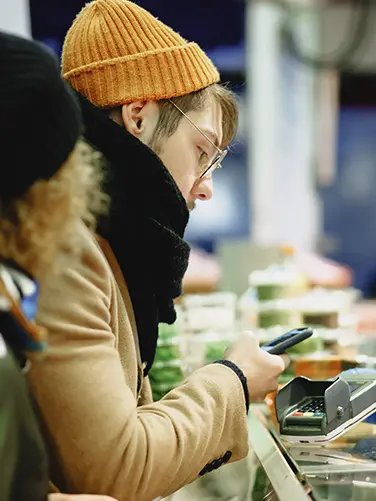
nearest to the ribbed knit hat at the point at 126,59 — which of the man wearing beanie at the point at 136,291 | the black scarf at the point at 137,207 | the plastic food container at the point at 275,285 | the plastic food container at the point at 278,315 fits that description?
the man wearing beanie at the point at 136,291

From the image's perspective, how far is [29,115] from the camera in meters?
0.73

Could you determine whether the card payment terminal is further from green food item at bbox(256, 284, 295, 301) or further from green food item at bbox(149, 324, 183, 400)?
green food item at bbox(256, 284, 295, 301)

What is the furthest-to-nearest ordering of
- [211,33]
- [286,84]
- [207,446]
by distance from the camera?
1. [286,84]
2. [211,33]
3. [207,446]

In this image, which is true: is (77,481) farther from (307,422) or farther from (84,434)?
(307,422)

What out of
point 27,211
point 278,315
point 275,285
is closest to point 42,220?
point 27,211

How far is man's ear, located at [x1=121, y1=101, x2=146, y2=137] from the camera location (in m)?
1.17

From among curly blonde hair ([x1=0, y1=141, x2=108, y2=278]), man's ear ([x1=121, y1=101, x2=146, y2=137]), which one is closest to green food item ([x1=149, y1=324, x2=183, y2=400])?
man's ear ([x1=121, y1=101, x2=146, y2=137])

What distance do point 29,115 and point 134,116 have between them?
18.2 inches

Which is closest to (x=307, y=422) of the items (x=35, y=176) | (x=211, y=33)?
(x=35, y=176)

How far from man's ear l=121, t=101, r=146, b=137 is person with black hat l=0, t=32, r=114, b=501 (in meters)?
0.38

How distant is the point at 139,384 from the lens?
3.86 feet

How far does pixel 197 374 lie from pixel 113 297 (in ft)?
0.59

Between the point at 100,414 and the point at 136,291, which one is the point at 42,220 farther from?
the point at 136,291

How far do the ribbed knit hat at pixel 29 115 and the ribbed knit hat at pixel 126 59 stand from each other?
0.40 m
